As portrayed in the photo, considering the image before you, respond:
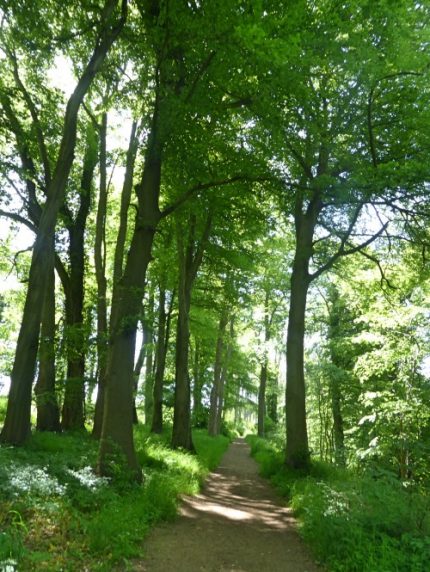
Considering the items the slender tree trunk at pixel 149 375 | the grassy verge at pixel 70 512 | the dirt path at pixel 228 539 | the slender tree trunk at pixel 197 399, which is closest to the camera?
the grassy verge at pixel 70 512

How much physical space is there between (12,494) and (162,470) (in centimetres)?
488

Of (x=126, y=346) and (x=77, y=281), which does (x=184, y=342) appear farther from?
(x=126, y=346)

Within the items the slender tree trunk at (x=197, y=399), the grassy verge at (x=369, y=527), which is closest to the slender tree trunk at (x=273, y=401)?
the slender tree trunk at (x=197, y=399)

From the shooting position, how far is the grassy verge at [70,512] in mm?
4387

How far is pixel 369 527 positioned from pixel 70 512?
3719 mm

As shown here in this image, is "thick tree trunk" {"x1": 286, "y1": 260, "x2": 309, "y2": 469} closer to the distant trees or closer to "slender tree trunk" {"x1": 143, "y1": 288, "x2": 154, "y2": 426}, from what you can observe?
the distant trees

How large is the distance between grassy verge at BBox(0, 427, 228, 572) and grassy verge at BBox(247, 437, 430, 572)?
232 cm

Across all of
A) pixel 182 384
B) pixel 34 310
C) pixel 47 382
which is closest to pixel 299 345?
pixel 182 384

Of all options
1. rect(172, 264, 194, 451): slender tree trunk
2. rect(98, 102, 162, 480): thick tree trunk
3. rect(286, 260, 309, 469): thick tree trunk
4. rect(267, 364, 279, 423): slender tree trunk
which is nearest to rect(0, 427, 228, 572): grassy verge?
rect(98, 102, 162, 480): thick tree trunk

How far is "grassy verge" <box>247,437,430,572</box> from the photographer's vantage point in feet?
A: 14.6

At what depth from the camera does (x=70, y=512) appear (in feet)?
18.2

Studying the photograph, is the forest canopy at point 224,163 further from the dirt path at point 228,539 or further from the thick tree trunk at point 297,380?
the dirt path at point 228,539

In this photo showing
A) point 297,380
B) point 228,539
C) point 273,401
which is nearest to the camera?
point 228,539

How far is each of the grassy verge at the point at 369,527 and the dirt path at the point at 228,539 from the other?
1.23 ft
